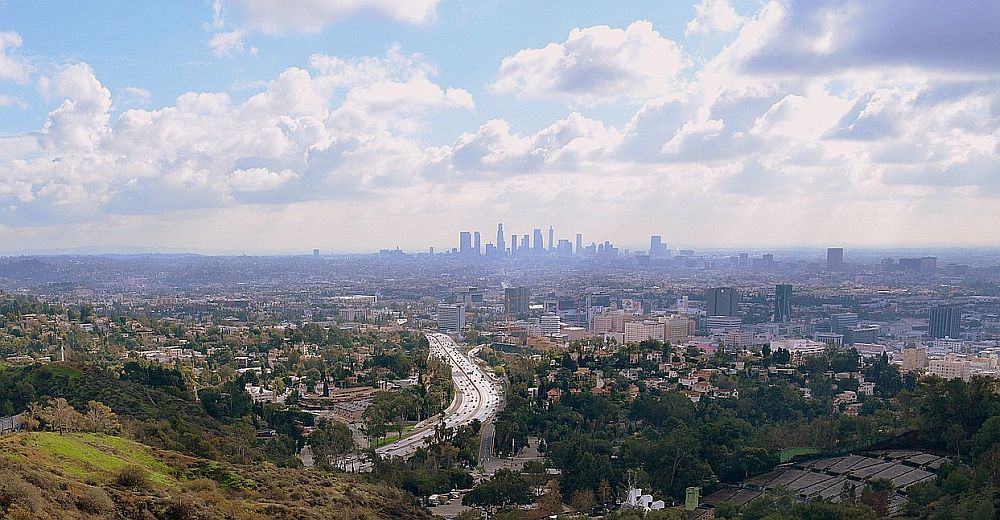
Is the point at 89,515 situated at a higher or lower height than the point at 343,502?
higher

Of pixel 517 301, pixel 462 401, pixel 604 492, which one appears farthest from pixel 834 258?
pixel 604 492

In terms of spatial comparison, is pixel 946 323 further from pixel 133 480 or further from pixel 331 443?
pixel 133 480

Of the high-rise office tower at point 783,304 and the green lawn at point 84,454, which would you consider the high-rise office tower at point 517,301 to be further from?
the green lawn at point 84,454

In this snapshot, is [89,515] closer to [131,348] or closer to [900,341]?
[131,348]

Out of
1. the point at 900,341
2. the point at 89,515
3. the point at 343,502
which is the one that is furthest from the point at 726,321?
the point at 89,515

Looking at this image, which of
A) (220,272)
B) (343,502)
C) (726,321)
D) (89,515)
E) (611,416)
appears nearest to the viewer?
(89,515)

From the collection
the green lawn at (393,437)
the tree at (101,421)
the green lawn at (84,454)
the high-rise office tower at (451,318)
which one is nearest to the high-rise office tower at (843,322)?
the high-rise office tower at (451,318)

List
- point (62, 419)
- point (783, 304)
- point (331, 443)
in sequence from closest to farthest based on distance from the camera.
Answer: point (62, 419), point (331, 443), point (783, 304)
